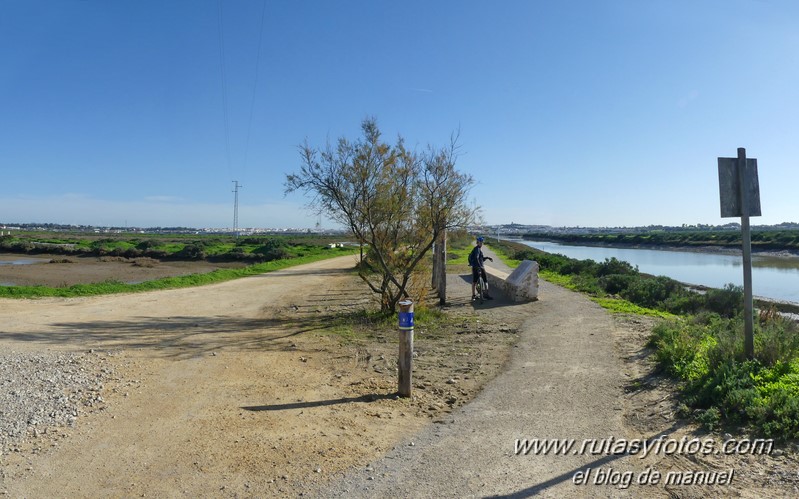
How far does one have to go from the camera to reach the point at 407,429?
5.15 metres

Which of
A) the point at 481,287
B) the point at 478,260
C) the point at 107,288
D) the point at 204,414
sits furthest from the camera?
the point at 107,288

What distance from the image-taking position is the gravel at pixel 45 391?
498 cm

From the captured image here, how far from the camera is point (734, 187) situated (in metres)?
6.01

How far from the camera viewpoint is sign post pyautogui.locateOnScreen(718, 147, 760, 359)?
5.88 metres

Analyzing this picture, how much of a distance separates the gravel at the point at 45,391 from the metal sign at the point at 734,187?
727 cm

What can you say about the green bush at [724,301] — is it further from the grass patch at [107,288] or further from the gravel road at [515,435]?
the grass patch at [107,288]

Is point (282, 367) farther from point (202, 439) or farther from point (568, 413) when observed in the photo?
point (568, 413)

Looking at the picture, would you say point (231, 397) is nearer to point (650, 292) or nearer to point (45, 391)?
point (45, 391)

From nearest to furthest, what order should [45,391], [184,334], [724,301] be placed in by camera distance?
[45,391]
[184,334]
[724,301]

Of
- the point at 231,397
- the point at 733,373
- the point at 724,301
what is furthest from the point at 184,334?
the point at 724,301

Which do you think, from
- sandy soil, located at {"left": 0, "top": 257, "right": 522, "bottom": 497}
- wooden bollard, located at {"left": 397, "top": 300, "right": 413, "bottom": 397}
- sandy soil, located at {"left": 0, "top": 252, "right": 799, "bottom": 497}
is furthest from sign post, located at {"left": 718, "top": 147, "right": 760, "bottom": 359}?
wooden bollard, located at {"left": 397, "top": 300, "right": 413, "bottom": 397}

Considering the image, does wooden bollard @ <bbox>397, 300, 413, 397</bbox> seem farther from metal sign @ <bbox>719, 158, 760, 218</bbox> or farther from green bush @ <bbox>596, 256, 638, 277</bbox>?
green bush @ <bbox>596, 256, 638, 277</bbox>

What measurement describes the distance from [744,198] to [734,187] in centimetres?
16

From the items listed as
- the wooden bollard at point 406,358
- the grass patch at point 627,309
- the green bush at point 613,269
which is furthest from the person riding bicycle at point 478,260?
the green bush at point 613,269
